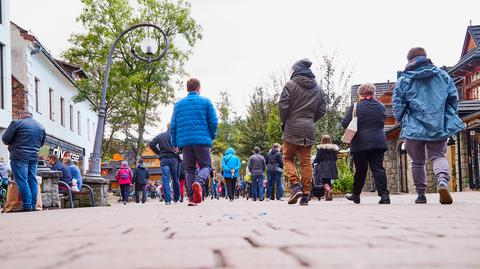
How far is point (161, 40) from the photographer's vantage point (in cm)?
3372

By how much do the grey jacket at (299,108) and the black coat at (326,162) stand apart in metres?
5.43

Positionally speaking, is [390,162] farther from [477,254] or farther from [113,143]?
[113,143]

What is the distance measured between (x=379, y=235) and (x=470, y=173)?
17611 mm

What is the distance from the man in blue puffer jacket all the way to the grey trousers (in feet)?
9.13

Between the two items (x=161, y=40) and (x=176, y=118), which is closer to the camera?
(x=176, y=118)

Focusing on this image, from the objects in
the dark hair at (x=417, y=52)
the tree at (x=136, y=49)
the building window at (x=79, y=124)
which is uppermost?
the tree at (x=136, y=49)

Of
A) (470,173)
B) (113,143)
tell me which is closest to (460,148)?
(470,173)

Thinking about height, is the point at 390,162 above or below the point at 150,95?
below

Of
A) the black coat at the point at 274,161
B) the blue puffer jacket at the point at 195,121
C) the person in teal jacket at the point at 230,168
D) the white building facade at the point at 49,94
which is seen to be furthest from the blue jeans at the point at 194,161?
the white building facade at the point at 49,94

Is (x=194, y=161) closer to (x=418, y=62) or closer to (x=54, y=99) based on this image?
(x=418, y=62)

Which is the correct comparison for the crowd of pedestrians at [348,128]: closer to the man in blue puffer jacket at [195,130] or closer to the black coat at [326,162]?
the man in blue puffer jacket at [195,130]

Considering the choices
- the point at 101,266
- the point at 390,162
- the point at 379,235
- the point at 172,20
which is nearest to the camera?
the point at 101,266

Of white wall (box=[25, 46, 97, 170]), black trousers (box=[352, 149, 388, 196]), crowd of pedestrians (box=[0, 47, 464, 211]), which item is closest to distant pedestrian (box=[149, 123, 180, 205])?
crowd of pedestrians (box=[0, 47, 464, 211])

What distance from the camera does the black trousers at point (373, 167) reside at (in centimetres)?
785
